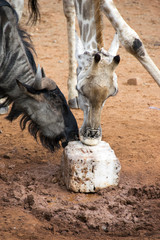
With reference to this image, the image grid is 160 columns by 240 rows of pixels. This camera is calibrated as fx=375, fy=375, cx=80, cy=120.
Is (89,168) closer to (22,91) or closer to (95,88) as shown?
(95,88)

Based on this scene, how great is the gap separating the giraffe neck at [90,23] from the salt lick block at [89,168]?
4.44ft

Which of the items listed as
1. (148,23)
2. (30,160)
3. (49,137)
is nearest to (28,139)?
(30,160)

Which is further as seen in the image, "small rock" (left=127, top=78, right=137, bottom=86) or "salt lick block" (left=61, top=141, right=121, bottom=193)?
"small rock" (left=127, top=78, right=137, bottom=86)

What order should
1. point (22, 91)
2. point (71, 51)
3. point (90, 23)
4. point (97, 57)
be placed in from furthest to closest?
point (71, 51), point (90, 23), point (22, 91), point (97, 57)

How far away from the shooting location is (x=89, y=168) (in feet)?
11.6

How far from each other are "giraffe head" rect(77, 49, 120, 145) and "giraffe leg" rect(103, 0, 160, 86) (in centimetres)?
62

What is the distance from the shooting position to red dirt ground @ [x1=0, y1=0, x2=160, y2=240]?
3.04 meters

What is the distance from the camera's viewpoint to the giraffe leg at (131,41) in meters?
4.16

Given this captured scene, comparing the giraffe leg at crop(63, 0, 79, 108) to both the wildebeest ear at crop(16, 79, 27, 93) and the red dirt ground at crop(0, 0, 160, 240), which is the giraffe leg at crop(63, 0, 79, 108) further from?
the wildebeest ear at crop(16, 79, 27, 93)

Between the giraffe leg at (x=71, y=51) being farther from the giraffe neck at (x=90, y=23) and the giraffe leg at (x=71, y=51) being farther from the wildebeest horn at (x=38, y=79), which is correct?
the wildebeest horn at (x=38, y=79)

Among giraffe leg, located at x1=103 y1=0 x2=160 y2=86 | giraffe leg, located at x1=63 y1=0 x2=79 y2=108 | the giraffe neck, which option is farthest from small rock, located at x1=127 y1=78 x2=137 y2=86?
giraffe leg, located at x1=103 y1=0 x2=160 y2=86

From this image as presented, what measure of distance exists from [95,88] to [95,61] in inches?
9.5

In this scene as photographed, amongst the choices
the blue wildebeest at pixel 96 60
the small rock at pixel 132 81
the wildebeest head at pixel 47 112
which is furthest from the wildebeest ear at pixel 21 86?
the small rock at pixel 132 81

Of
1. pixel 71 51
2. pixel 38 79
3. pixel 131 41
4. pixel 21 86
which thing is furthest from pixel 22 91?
pixel 71 51
